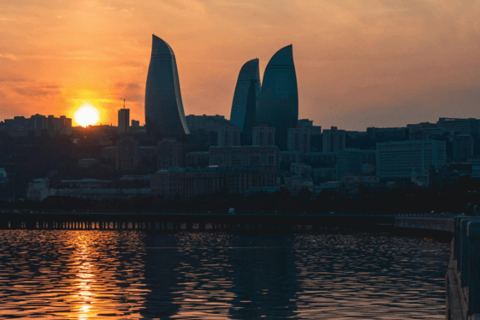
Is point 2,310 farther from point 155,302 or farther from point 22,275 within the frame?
point 22,275

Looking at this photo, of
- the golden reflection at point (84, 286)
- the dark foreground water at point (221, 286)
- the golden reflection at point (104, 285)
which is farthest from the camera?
the golden reflection at point (104, 285)

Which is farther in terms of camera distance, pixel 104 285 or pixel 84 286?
pixel 104 285

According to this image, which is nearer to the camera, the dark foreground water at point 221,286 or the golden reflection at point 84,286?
the golden reflection at point 84,286

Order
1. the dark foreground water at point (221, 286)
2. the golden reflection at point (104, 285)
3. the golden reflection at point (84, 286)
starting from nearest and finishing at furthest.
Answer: the golden reflection at point (84, 286) < the dark foreground water at point (221, 286) < the golden reflection at point (104, 285)

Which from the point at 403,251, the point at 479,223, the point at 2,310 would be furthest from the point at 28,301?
the point at 403,251

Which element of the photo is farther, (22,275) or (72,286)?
(22,275)

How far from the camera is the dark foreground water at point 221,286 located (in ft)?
130

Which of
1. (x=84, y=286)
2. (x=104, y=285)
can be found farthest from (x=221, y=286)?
(x=84, y=286)

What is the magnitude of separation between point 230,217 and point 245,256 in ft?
327

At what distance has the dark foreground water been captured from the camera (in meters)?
39.8

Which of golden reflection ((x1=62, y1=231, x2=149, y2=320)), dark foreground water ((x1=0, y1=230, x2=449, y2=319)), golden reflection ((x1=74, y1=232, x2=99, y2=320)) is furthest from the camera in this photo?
golden reflection ((x1=62, y1=231, x2=149, y2=320))

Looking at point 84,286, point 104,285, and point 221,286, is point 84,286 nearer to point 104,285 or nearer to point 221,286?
point 104,285

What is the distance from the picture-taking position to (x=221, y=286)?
53156 millimetres

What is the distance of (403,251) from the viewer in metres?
94.1
